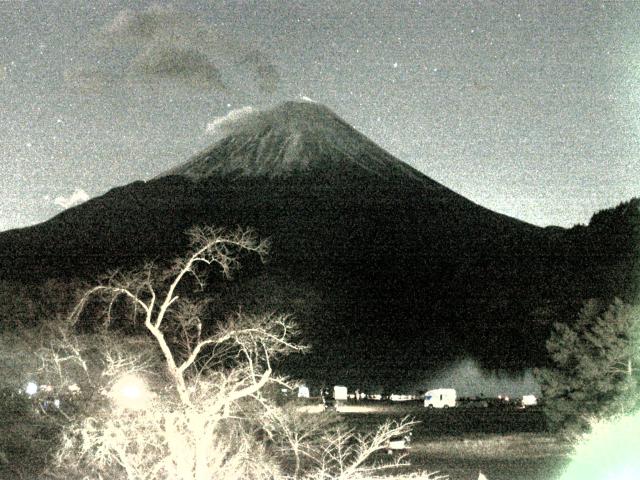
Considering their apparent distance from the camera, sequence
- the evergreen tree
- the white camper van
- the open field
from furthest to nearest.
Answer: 1. the white camper van
2. the evergreen tree
3. the open field

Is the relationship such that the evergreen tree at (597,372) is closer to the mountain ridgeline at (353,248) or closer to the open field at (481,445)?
the open field at (481,445)

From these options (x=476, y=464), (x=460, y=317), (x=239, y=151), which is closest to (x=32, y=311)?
(x=476, y=464)

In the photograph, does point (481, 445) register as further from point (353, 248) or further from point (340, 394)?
point (353, 248)

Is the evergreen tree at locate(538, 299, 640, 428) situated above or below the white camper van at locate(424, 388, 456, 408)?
above

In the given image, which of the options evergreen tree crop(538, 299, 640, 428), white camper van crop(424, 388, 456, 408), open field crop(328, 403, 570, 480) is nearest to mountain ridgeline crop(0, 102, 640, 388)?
white camper van crop(424, 388, 456, 408)

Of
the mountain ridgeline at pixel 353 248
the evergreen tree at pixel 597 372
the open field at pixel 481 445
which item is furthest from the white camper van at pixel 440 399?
the evergreen tree at pixel 597 372

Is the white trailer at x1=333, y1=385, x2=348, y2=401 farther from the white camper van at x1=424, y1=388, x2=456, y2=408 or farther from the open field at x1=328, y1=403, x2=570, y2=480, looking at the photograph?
the open field at x1=328, y1=403, x2=570, y2=480

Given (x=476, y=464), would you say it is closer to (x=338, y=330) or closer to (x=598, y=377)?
(x=598, y=377)
